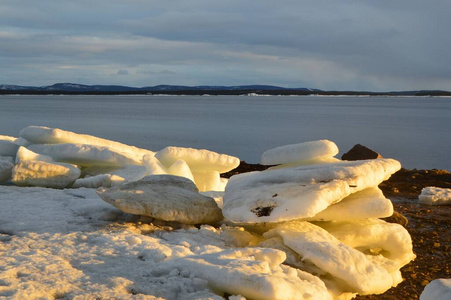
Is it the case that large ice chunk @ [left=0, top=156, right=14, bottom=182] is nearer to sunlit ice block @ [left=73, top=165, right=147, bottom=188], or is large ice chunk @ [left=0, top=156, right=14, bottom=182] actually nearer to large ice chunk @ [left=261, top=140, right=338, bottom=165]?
sunlit ice block @ [left=73, top=165, right=147, bottom=188]

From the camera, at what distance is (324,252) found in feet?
16.5

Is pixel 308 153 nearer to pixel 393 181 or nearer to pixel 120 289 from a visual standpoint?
pixel 120 289

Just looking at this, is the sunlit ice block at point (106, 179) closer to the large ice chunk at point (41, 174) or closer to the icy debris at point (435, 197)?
the large ice chunk at point (41, 174)

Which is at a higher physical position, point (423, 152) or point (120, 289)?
point (120, 289)

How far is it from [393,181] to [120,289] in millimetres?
9848

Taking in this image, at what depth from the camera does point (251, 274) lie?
3969mm

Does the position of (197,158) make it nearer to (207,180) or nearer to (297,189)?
(207,180)

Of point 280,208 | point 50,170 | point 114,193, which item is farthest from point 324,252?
point 50,170

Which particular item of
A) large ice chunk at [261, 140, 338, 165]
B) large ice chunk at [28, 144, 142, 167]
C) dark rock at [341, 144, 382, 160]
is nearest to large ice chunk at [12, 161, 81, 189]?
large ice chunk at [28, 144, 142, 167]

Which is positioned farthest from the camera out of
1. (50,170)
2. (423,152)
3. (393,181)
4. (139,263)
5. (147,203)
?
(423,152)

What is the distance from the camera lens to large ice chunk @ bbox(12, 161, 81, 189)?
733 centimetres

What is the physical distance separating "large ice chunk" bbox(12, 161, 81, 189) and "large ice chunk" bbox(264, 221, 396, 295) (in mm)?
3553

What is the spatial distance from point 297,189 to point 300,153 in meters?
1.02

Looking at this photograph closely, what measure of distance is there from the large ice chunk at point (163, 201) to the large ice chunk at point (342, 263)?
1053 millimetres
